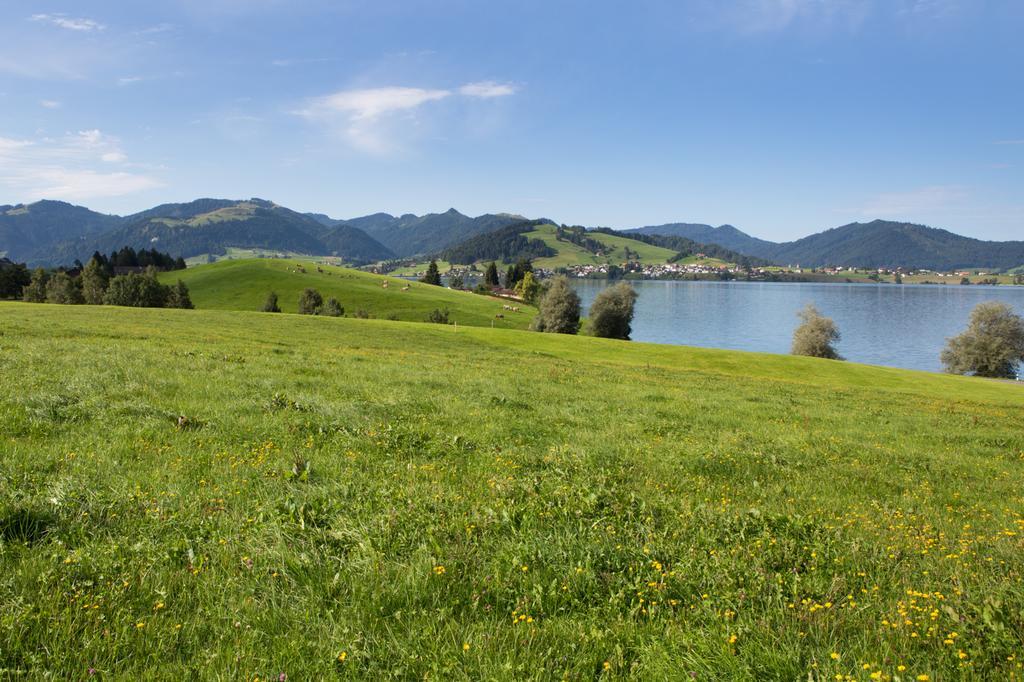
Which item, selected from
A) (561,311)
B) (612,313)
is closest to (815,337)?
(612,313)

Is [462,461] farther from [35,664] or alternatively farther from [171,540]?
[35,664]

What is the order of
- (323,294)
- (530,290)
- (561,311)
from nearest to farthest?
1. (561,311)
2. (323,294)
3. (530,290)

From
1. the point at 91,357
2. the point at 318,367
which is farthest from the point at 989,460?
the point at 91,357

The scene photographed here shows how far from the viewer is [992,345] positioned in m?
83.1

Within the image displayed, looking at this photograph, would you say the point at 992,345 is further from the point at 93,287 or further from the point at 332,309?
the point at 93,287

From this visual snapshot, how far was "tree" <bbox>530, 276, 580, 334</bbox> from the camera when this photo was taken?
352ft

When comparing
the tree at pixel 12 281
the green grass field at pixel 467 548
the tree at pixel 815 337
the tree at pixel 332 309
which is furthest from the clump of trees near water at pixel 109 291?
the tree at pixel 815 337

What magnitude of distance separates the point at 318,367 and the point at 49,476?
12.9 meters

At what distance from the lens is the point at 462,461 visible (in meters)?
9.17

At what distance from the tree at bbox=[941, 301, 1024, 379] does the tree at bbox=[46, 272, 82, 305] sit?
565 ft

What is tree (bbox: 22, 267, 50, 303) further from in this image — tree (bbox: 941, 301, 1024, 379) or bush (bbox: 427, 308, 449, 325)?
tree (bbox: 941, 301, 1024, 379)

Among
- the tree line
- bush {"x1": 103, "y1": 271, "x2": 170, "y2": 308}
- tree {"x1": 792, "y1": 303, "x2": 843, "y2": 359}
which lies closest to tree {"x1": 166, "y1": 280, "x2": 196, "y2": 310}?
bush {"x1": 103, "y1": 271, "x2": 170, "y2": 308}

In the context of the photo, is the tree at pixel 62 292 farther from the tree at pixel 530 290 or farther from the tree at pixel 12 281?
the tree at pixel 530 290

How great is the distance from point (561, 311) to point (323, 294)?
242 feet
